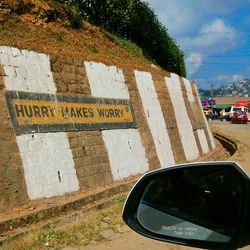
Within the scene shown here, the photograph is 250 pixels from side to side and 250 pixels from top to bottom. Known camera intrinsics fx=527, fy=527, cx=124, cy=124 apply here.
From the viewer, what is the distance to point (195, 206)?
8.88 feet

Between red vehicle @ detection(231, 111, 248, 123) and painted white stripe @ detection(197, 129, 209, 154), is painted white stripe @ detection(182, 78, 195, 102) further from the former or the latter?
red vehicle @ detection(231, 111, 248, 123)

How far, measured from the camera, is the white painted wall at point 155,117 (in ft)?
45.5

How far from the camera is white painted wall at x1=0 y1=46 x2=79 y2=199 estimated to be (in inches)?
347

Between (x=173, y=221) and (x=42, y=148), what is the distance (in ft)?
21.8

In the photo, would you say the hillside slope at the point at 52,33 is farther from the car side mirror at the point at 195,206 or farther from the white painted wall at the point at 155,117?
the car side mirror at the point at 195,206

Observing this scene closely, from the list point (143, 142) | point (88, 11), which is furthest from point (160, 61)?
point (143, 142)

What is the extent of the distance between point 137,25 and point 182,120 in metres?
8.76

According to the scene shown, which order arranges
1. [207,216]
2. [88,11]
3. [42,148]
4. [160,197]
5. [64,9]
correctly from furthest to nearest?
[88,11]
[64,9]
[42,148]
[160,197]
[207,216]

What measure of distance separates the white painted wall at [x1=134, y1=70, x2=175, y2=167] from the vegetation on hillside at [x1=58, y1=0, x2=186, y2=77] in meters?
6.80

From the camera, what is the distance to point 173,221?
2832 mm

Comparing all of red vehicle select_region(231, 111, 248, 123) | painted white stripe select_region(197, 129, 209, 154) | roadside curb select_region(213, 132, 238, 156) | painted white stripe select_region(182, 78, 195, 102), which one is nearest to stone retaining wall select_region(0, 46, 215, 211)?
painted white stripe select_region(197, 129, 209, 154)

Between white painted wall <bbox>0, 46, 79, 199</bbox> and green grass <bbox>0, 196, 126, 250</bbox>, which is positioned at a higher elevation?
white painted wall <bbox>0, 46, 79, 199</bbox>

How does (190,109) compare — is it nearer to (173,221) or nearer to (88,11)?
(88,11)

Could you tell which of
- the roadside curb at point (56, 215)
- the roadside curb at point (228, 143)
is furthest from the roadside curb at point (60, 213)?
the roadside curb at point (228, 143)
